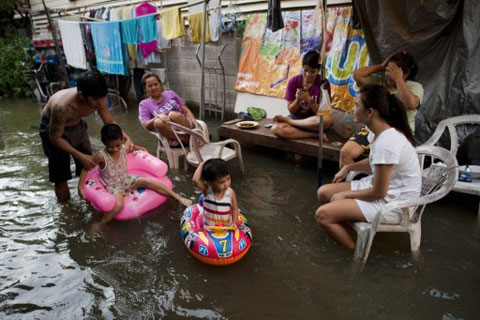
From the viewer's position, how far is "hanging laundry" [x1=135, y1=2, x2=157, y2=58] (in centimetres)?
786

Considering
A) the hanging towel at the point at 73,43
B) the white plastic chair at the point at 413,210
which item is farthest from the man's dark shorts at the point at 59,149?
the hanging towel at the point at 73,43

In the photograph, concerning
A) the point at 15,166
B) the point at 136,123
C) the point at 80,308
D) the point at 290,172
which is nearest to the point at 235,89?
the point at 136,123

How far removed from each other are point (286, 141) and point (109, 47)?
6.60 metres

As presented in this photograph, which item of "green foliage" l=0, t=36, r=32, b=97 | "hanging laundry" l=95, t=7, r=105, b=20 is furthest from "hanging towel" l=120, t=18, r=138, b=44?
"green foliage" l=0, t=36, r=32, b=97

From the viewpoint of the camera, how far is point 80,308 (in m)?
2.64

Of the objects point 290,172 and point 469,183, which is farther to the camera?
point 290,172

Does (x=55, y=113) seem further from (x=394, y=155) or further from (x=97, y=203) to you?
(x=394, y=155)

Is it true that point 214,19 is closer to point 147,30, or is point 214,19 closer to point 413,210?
point 147,30

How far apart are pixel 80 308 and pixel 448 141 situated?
14.0ft

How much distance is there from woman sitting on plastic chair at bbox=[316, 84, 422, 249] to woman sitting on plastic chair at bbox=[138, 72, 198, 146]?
2.85 meters

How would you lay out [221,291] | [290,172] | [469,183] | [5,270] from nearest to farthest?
[221,291], [5,270], [469,183], [290,172]

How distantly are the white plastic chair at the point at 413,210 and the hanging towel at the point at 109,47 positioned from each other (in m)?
8.03

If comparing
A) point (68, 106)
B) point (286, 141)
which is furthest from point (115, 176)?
point (286, 141)

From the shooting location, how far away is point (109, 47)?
368 inches
